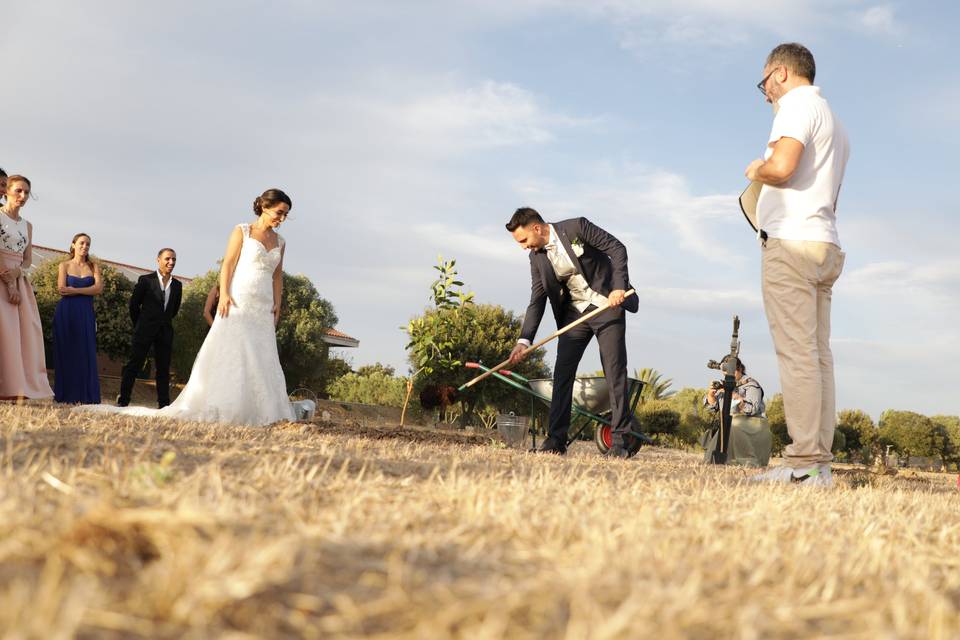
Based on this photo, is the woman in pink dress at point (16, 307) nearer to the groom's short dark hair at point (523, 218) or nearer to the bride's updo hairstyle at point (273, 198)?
the bride's updo hairstyle at point (273, 198)

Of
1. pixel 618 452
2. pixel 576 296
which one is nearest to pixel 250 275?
pixel 576 296

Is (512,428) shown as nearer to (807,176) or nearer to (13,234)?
(807,176)

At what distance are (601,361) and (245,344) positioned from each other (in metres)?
3.39

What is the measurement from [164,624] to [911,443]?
1119 inches

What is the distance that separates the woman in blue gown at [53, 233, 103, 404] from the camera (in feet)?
33.4

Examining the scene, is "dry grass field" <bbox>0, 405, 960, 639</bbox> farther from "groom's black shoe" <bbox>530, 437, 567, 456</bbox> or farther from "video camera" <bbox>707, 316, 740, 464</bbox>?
"video camera" <bbox>707, 316, 740, 464</bbox>

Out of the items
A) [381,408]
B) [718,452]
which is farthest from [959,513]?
[381,408]

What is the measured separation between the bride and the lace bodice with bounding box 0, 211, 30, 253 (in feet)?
7.01

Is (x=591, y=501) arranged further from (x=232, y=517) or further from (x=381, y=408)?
(x=381, y=408)

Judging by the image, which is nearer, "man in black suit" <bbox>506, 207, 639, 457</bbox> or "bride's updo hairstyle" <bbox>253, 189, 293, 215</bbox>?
"man in black suit" <bbox>506, 207, 639, 457</bbox>

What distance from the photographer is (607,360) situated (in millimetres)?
7633

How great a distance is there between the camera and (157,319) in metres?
11.4

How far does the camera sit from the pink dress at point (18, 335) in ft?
29.2

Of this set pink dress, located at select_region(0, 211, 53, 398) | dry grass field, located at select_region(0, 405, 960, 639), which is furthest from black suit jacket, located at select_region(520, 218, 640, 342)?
pink dress, located at select_region(0, 211, 53, 398)
